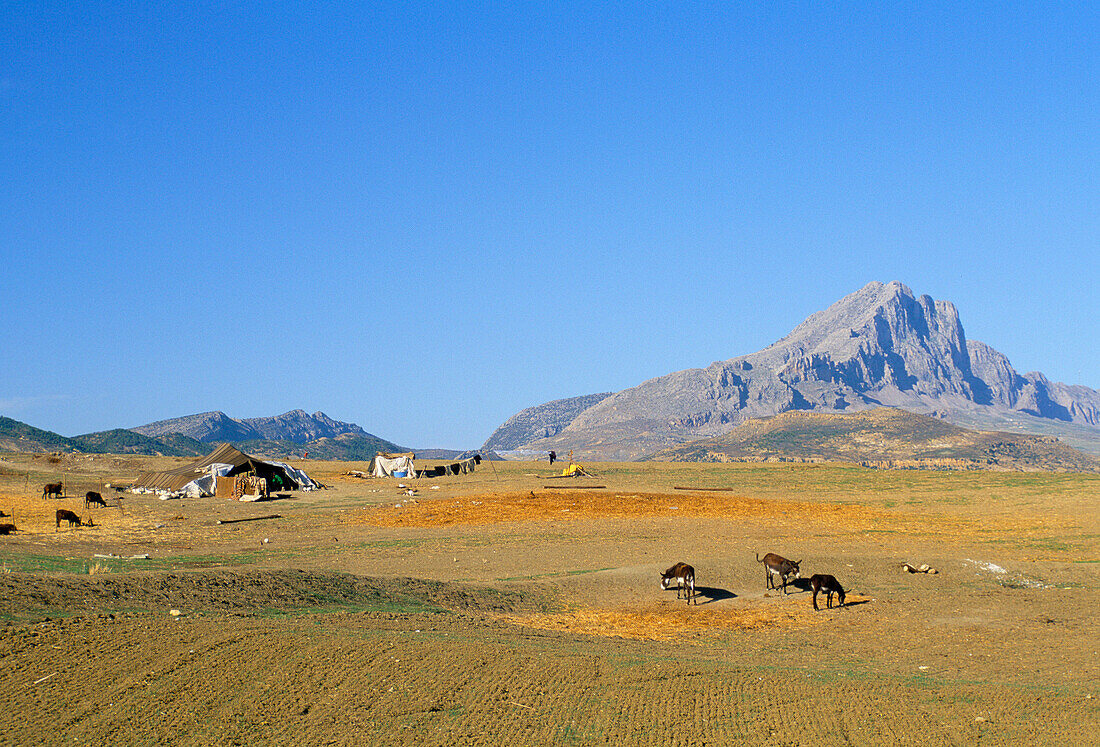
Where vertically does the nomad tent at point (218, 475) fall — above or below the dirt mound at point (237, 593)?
above

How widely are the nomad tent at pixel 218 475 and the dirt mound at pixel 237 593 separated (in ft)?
117

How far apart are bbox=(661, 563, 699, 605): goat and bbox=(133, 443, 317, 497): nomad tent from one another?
3658 cm

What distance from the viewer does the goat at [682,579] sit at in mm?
22203

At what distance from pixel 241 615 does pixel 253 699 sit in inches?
168

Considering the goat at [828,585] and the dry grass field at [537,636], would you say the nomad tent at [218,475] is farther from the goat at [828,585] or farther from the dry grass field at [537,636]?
the goat at [828,585]

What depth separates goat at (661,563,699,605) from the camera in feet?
72.8

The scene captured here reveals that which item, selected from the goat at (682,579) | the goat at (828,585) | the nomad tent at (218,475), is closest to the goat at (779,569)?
the goat at (828,585)

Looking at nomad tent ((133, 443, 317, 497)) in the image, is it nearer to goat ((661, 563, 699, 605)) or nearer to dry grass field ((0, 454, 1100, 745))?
dry grass field ((0, 454, 1100, 745))

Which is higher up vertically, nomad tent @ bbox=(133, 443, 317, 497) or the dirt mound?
nomad tent @ bbox=(133, 443, 317, 497)

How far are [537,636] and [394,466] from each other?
56.9 meters

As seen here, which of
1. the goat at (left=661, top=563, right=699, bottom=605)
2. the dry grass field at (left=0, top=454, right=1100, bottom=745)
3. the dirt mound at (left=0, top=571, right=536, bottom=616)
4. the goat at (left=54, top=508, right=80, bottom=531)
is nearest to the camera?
the dry grass field at (left=0, top=454, right=1100, bottom=745)

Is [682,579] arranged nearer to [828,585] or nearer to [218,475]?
[828,585]

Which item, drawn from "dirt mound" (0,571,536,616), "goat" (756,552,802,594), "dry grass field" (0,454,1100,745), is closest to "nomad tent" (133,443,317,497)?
"dry grass field" (0,454,1100,745)

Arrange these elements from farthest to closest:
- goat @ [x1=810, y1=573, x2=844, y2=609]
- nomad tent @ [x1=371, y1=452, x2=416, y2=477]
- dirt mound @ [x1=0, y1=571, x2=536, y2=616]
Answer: nomad tent @ [x1=371, y1=452, x2=416, y2=477] < goat @ [x1=810, y1=573, x2=844, y2=609] < dirt mound @ [x1=0, y1=571, x2=536, y2=616]
